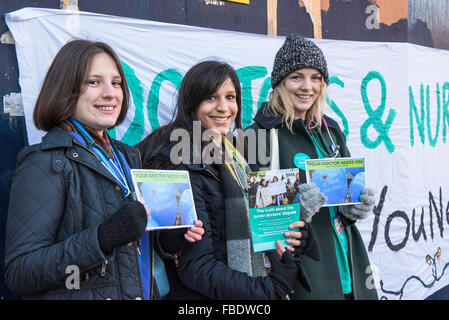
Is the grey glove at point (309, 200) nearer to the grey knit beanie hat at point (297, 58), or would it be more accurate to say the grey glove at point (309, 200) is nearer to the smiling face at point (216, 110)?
the smiling face at point (216, 110)

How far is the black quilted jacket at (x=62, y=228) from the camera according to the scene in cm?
122

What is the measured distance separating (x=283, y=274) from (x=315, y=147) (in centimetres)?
83

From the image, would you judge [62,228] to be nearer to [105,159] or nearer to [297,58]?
[105,159]

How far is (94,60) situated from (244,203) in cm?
82

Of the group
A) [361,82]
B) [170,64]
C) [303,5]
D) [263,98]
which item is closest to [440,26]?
[361,82]

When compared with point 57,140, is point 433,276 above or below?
below

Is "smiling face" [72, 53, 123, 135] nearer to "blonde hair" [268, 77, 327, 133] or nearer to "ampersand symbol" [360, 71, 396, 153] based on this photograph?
"blonde hair" [268, 77, 327, 133]

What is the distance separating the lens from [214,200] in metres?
1.62

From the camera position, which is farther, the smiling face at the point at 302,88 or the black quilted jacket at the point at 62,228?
the smiling face at the point at 302,88

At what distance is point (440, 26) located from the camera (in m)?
4.31

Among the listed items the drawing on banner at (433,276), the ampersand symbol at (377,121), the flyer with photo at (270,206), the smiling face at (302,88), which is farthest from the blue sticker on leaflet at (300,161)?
the drawing on banner at (433,276)

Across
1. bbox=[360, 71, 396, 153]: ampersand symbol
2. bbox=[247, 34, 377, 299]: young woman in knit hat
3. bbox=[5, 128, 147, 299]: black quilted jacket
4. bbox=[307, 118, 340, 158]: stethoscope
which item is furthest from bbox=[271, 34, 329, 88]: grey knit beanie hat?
bbox=[360, 71, 396, 153]: ampersand symbol

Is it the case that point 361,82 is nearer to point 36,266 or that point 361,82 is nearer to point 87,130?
point 87,130

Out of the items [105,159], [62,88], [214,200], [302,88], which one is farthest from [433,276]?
[62,88]
